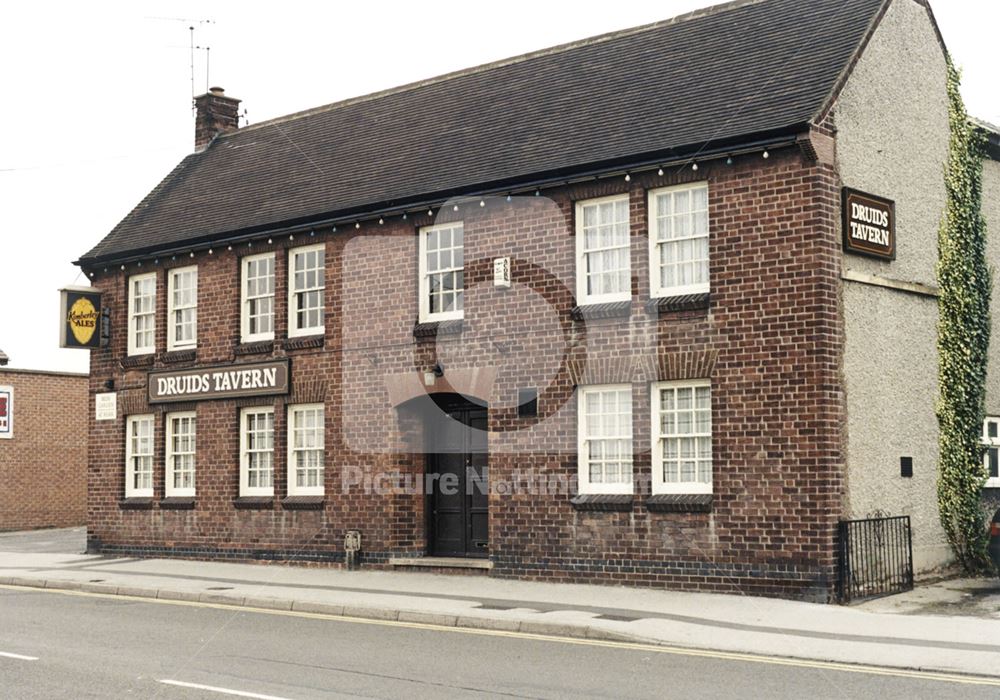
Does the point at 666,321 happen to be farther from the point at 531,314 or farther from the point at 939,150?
the point at 939,150

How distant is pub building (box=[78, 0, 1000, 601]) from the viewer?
16688mm

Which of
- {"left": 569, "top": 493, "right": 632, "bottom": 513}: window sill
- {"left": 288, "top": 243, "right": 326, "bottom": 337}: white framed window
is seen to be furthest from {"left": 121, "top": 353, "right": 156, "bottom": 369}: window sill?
{"left": 569, "top": 493, "right": 632, "bottom": 513}: window sill

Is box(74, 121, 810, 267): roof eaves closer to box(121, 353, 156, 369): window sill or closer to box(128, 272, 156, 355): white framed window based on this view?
box(128, 272, 156, 355): white framed window

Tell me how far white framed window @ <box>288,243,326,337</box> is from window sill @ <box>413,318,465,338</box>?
8.17 ft

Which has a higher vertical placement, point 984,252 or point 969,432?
point 984,252

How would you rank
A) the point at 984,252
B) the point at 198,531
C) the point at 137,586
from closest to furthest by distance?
the point at 137,586 → the point at 984,252 → the point at 198,531

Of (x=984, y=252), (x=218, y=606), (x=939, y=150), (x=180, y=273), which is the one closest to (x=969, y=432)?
(x=984, y=252)

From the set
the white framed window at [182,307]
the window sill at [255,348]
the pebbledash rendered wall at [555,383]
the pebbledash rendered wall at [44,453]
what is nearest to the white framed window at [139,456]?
the pebbledash rendered wall at [555,383]

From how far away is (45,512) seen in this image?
115 ft

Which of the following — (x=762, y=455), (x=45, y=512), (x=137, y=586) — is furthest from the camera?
(x=45, y=512)

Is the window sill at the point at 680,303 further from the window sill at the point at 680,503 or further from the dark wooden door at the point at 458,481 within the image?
the dark wooden door at the point at 458,481

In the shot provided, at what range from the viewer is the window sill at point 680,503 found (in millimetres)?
17047

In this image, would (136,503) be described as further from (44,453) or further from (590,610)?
(590,610)

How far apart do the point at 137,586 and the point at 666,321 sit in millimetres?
9097
